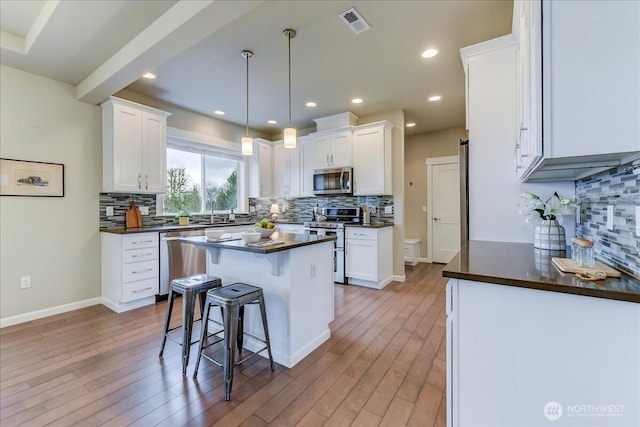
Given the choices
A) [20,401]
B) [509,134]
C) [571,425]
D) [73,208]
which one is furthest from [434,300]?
[73,208]

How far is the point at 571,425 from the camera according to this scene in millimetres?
1025

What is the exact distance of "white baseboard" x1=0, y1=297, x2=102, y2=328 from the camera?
2.91m

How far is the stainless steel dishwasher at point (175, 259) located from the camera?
3.61 m

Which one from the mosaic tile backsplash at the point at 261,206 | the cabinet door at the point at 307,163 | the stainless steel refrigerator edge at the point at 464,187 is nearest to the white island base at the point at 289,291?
the stainless steel refrigerator edge at the point at 464,187

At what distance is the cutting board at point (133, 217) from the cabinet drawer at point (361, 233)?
9.71ft

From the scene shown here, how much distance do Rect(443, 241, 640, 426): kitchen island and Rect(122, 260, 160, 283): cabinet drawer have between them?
3.49 m

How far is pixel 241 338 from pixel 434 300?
96.9 inches

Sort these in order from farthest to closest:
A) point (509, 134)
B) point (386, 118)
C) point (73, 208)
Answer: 1. point (386, 118)
2. point (73, 208)
3. point (509, 134)

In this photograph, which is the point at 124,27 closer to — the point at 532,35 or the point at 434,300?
the point at 532,35

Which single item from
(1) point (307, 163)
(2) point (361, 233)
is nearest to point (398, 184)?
(2) point (361, 233)

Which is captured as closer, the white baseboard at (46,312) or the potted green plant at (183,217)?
the white baseboard at (46,312)

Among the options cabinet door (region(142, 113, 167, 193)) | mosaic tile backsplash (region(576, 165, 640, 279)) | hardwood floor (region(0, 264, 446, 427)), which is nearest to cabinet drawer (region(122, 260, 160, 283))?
hardwood floor (region(0, 264, 446, 427))

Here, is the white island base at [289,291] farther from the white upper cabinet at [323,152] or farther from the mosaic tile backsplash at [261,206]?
the white upper cabinet at [323,152]

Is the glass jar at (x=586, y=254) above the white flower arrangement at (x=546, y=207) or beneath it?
beneath
